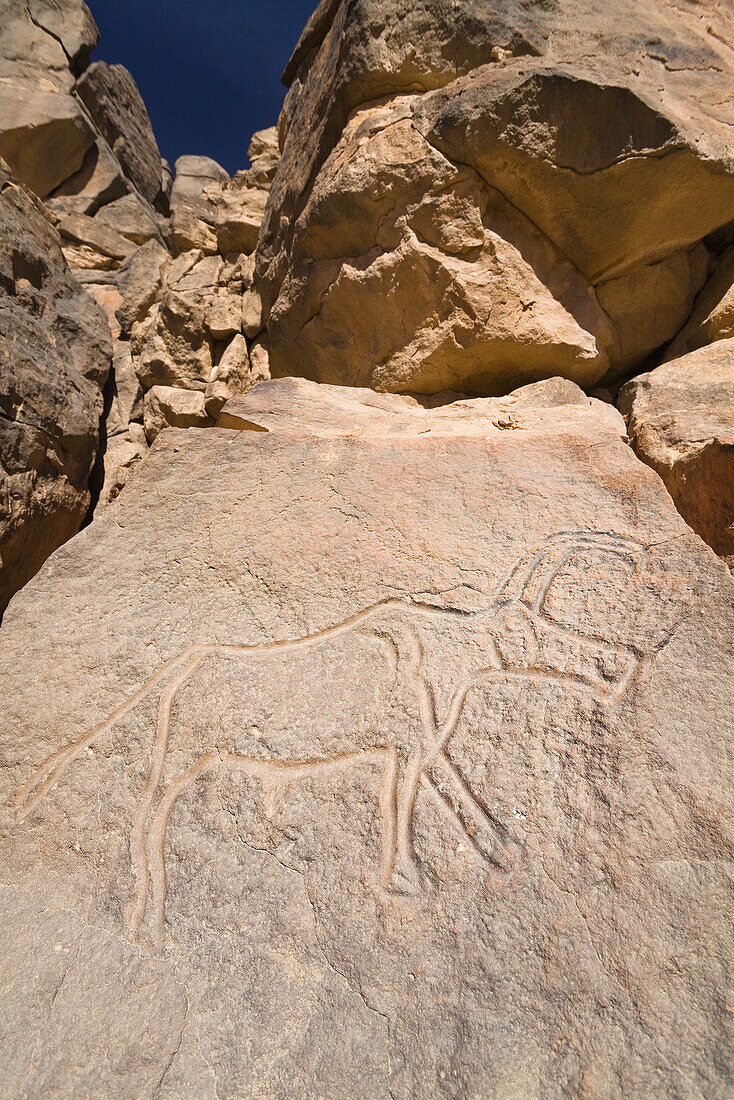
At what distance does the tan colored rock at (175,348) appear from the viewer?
372 centimetres

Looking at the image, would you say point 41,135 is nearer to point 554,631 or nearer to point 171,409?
point 171,409

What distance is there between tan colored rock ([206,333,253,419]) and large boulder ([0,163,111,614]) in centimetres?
66

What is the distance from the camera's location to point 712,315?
2.71 meters

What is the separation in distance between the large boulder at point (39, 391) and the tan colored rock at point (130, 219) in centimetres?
302

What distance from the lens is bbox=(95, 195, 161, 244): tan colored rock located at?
19.3 ft

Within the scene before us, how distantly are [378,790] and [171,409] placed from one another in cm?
289

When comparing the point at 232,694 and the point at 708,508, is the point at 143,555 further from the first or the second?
the point at 708,508

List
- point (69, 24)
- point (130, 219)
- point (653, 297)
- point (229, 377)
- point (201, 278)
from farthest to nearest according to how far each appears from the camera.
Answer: point (69, 24), point (130, 219), point (201, 278), point (229, 377), point (653, 297)

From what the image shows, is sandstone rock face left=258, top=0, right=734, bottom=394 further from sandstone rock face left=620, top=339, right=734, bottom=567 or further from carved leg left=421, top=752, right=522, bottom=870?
carved leg left=421, top=752, right=522, bottom=870

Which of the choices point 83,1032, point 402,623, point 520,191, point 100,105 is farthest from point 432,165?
point 100,105

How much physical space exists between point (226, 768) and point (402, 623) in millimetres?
670

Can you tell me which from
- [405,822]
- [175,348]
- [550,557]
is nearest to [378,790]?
[405,822]

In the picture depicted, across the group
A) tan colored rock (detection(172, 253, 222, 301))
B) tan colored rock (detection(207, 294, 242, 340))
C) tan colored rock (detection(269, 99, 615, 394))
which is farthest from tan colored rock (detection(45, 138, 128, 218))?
tan colored rock (detection(269, 99, 615, 394))

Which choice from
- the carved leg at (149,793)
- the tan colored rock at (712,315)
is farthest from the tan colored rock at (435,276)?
the carved leg at (149,793)
